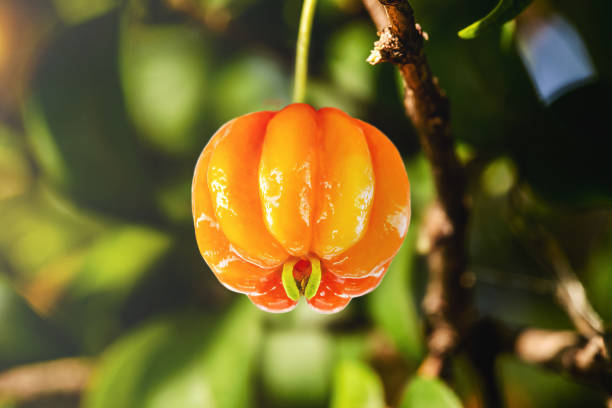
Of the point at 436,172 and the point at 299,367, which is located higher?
the point at 436,172

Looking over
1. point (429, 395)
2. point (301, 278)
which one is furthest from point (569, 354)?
point (301, 278)

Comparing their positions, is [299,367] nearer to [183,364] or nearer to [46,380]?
[183,364]

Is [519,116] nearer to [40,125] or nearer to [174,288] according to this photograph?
[174,288]

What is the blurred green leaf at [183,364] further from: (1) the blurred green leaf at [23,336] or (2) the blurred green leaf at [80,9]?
(2) the blurred green leaf at [80,9]

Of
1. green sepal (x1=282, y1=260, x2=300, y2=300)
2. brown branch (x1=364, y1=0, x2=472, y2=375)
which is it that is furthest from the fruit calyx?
brown branch (x1=364, y1=0, x2=472, y2=375)

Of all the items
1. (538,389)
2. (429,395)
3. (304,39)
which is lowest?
(538,389)
